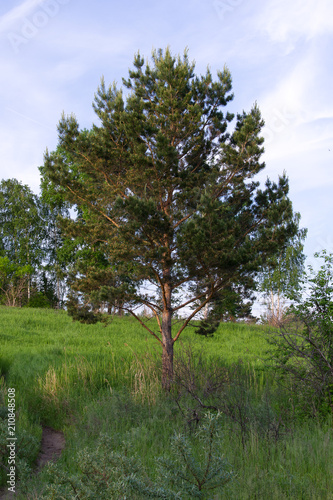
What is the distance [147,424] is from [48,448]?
1.76 m

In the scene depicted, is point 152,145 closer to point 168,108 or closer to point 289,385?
point 168,108

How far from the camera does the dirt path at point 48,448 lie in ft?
17.5

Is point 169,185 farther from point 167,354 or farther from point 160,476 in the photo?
point 160,476

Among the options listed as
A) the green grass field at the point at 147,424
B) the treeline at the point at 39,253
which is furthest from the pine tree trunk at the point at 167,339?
the treeline at the point at 39,253

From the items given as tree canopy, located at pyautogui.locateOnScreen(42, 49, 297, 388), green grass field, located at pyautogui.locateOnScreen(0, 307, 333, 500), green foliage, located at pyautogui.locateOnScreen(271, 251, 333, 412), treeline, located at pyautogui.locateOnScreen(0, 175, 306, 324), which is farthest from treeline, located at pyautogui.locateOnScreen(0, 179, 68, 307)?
green foliage, located at pyautogui.locateOnScreen(271, 251, 333, 412)

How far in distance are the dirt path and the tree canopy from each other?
270 centimetres

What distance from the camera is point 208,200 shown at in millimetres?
7488

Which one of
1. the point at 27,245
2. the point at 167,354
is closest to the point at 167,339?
the point at 167,354

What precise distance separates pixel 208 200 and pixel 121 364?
630cm

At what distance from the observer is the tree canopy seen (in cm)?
867

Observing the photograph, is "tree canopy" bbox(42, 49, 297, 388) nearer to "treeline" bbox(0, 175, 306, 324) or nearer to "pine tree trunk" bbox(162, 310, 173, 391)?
"pine tree trunk" bbox(162, 310, 173, 391)

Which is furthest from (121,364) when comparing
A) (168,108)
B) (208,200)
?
(168,108)

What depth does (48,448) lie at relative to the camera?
21.7 feet

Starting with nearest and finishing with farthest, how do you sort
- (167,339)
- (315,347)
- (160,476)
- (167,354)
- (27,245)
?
(160,476), (315,347), (167,354), (167,339), (27,245)
